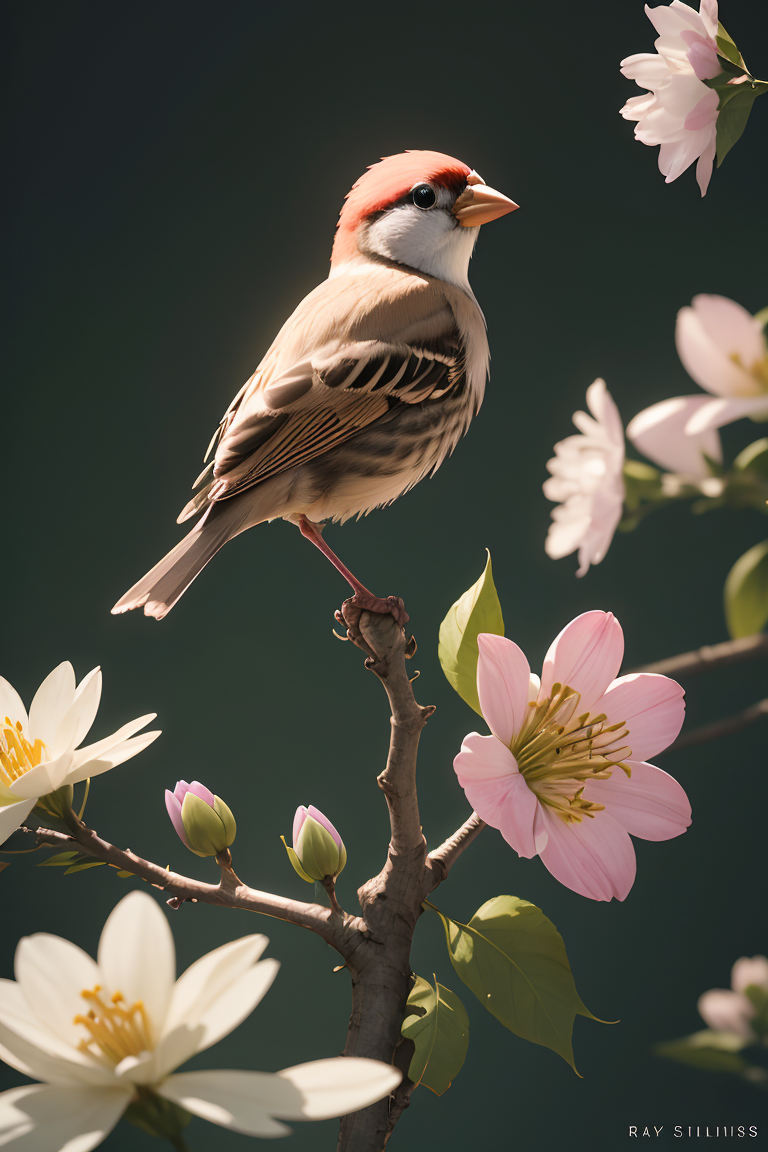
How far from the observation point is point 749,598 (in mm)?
211

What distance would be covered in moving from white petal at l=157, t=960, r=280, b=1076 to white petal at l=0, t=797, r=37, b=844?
0.11 metres

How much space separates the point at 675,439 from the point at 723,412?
2cm

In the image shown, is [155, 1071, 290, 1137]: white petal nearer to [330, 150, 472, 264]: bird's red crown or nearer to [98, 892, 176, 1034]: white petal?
[98, 892, 176, 1034]: white petal

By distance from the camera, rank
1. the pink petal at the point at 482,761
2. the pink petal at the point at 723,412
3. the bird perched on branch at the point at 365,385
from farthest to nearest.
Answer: the bird perched on branch at the point at 365,385
the pink petal at the point at 482,761
the pink petal at the point at 723,412

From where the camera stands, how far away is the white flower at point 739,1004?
1.25ft

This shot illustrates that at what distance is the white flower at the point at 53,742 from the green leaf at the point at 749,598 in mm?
205

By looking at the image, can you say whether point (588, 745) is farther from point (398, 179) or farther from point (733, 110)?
point (398, 179)

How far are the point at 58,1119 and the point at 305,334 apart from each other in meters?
0.45

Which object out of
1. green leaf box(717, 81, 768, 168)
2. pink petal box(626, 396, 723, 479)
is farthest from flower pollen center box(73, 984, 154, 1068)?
green leaf box(717, 81, 768, 168)

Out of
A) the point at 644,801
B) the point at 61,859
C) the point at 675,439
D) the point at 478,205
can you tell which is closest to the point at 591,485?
the point at 675,439

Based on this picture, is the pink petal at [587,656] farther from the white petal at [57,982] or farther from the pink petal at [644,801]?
the white petal at [57,982]

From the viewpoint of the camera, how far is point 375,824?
1.22m

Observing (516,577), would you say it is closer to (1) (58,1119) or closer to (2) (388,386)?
(2) (388,386)

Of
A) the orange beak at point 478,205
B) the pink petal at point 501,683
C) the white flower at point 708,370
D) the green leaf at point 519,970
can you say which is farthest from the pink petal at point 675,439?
the orange beak at point 478,205
